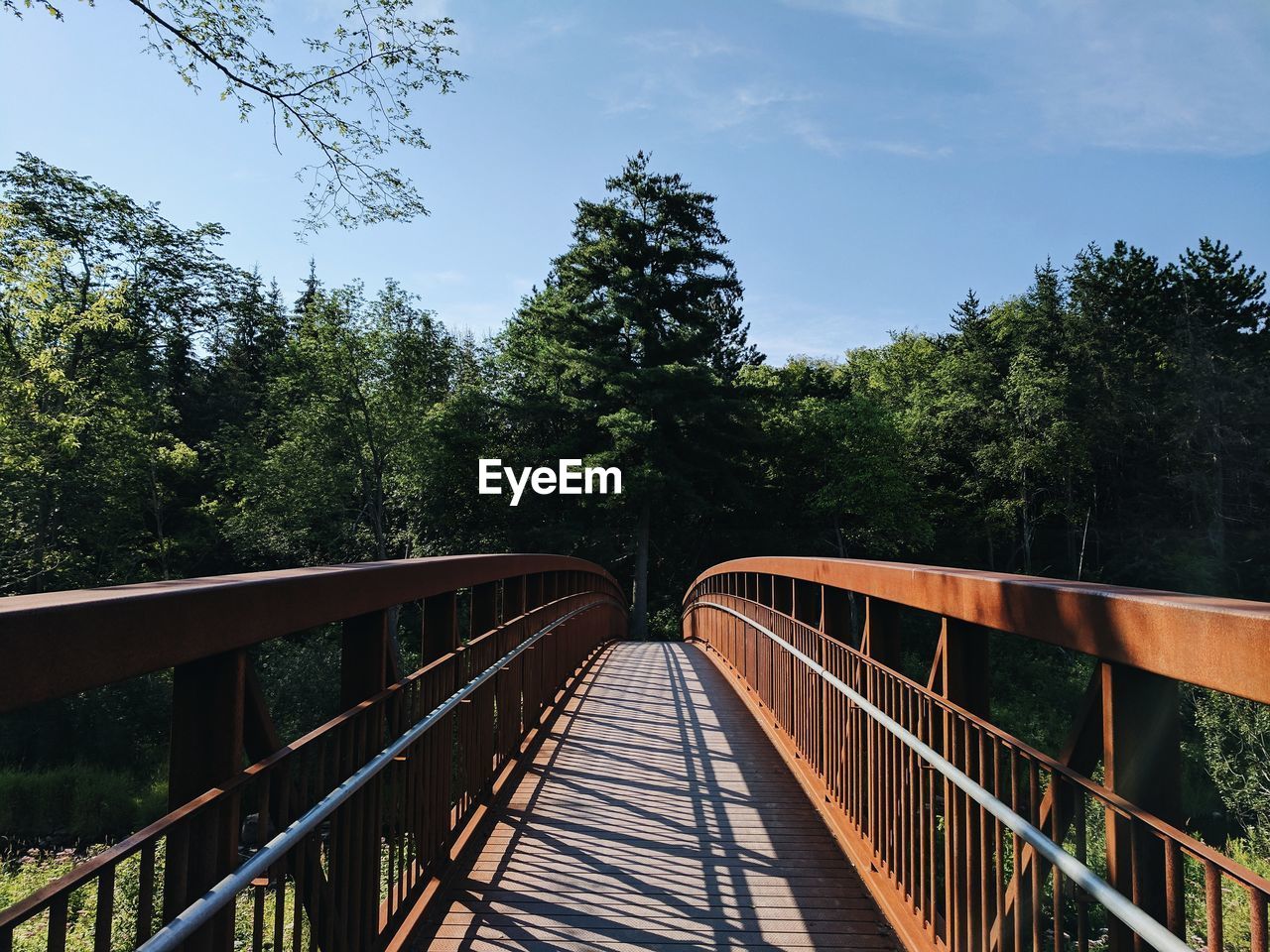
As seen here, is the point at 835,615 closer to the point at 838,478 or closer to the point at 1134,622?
the point at 1134,622

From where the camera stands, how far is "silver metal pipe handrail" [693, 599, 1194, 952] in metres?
1.30

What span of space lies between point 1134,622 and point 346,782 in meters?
1.89

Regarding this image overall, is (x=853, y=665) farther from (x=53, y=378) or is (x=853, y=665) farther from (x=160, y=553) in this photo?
(x=160, y=553)

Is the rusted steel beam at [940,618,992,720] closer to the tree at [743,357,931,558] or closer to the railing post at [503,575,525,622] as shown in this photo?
the railing post at [503,575,525,622]

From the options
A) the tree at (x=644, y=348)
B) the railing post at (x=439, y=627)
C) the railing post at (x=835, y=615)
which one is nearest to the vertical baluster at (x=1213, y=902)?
the railing post at (x=439, y=627)

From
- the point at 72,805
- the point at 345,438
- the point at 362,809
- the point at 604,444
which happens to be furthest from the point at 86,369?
the point at 362,809

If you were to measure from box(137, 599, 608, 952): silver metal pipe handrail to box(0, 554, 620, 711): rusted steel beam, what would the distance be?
1.40 ft

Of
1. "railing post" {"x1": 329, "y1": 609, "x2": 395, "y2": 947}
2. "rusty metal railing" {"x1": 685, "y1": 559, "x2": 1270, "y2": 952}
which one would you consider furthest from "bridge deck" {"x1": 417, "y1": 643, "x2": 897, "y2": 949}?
"railing post" {"x1": 329, "y1": 609, "x2": 395, "y2": 947}

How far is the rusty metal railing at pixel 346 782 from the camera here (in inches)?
54.2

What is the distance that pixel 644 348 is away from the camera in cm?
2764

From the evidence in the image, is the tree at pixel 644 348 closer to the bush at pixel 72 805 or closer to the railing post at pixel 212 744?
the bush at pixel 72 805

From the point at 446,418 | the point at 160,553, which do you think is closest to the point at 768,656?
the point at 446,418

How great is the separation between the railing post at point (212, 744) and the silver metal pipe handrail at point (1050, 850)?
165 cm

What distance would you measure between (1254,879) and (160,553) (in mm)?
34177
